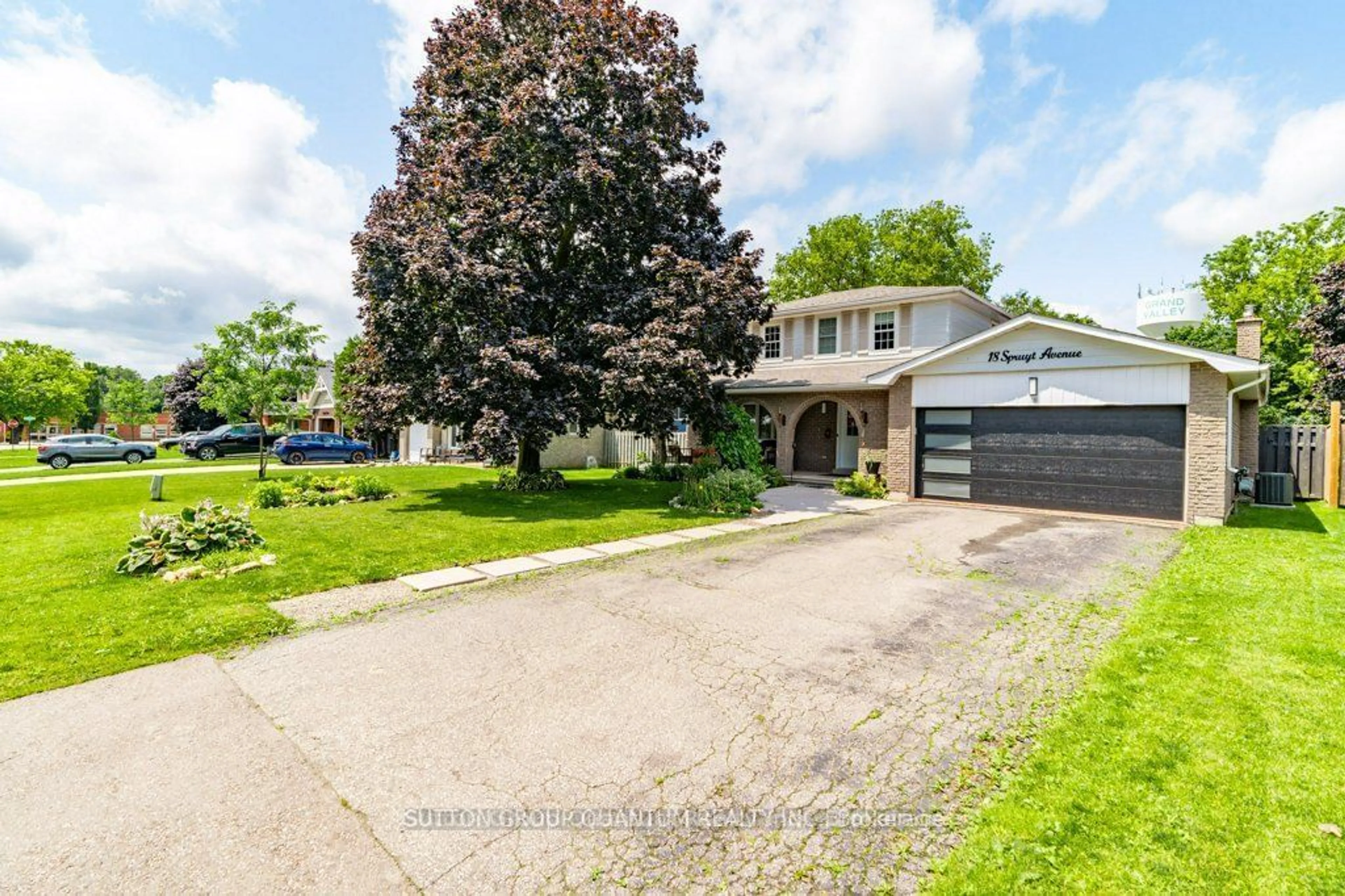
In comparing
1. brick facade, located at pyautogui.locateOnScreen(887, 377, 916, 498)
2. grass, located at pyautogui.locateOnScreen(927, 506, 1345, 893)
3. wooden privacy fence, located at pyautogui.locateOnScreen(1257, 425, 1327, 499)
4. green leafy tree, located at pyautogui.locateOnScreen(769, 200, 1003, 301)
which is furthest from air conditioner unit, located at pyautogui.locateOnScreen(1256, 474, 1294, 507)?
green leafy tree, located at pyautogui.locateOnScreen(769, 200, 1003, 301)

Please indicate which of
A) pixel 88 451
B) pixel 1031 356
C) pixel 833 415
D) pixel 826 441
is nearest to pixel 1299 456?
pixel 1031 356

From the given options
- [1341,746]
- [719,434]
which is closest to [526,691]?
[1341,746]

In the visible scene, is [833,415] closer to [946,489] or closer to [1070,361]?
[946,489]

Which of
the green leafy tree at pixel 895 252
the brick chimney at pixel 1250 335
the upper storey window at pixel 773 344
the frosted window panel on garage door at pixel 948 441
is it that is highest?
the green leafy tree at pixel 895 252

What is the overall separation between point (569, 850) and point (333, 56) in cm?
1464

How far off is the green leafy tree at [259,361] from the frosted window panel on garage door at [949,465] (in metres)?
18.7

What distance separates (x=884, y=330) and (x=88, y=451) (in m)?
34.0

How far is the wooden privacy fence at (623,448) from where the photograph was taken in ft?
76.9

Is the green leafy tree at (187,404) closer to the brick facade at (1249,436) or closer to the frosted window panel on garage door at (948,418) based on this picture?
the frosted window panel on garage door at (948,418)

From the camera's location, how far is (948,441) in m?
14.3

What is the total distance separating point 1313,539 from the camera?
9.60 metres

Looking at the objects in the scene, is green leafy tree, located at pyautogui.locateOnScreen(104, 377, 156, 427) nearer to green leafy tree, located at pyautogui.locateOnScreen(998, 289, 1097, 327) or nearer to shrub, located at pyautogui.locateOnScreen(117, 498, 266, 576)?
shrub, located at pyautogui.locateOnScreen(117, 498, 266, 576)

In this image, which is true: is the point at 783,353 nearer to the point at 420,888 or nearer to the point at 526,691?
the point at 526,691

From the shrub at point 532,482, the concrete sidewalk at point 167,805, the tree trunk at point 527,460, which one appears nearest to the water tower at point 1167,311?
the shrub at point 532,482
